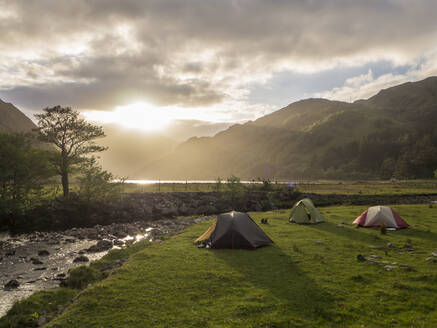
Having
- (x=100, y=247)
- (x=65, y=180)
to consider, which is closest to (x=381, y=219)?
(x=100, y=247)

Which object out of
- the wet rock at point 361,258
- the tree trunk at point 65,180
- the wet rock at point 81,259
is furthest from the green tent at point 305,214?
the tree trunk at point 65,180

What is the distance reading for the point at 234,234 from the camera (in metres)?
19.7

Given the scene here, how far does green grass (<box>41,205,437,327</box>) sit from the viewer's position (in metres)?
9.83

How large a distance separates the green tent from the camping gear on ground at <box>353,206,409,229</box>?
4579mm

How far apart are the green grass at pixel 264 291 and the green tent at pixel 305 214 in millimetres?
10606

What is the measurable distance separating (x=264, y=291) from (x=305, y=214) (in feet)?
65.5

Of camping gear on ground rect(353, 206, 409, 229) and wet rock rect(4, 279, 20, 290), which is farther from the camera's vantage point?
camping gear on ground rect(353, 206, 409, 229)

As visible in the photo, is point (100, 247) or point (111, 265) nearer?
point (111, 265)

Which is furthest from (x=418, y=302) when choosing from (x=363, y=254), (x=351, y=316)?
(x=363, y=254)

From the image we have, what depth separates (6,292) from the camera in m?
15.0

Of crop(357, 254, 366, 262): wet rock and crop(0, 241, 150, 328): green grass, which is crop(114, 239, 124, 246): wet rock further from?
crop(357, 254, 366, 262): wet rock

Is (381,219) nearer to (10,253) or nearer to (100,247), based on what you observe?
(100,247)

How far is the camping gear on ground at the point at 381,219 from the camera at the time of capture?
25.5 m

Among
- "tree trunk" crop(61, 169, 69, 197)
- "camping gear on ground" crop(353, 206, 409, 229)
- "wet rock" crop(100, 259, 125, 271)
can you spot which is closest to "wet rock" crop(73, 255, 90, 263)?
"wet rock" crop(100, 259, 125, 271)
